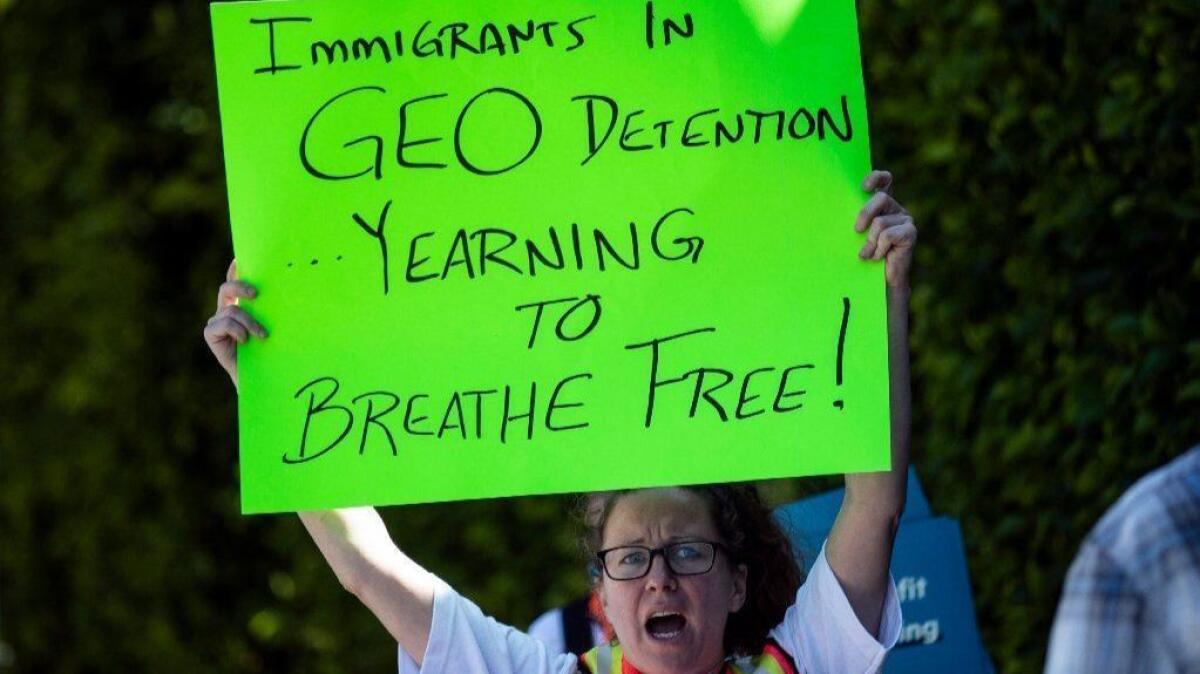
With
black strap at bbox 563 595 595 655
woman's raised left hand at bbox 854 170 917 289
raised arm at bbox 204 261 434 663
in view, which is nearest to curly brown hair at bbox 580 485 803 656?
raised arm at bbox 204 261 434 663

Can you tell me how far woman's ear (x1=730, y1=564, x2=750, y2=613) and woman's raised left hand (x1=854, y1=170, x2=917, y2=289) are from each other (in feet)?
1.44

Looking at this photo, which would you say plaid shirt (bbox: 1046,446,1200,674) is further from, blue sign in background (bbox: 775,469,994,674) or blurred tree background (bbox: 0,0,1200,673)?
blurred tree background (bbox: 0,0,1200,673)

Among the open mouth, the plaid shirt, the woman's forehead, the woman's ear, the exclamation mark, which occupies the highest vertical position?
the exclamation mark

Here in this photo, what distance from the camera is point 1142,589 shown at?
4.85 feet

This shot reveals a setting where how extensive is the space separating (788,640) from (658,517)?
23cm

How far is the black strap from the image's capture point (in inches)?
129

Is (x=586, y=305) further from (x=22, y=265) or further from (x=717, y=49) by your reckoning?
(x=22, y=265)

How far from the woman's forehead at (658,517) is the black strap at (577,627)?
0.63 m

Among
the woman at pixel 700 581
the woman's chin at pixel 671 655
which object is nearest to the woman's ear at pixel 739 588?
the woman at pixel 700 581

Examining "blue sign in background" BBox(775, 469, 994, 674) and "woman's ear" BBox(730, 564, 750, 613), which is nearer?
"woman's ear" BBox(730, 564, 750, 613)

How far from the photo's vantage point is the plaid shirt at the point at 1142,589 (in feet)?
4.82

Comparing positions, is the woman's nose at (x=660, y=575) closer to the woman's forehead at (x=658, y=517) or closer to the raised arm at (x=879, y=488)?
the woman's forehead at (x=658, y=517)

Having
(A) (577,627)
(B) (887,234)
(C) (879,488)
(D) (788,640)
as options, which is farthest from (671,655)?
(A) (577,627)

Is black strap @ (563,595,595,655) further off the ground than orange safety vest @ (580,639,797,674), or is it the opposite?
black strap @ (563,595,595,655)
